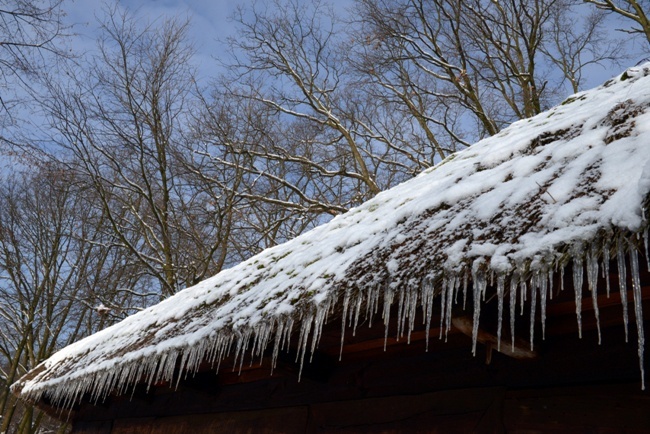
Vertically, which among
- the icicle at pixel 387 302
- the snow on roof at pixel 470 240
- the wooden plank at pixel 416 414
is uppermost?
the snow on roof at pixel 470 240

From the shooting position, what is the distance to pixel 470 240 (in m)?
2.20

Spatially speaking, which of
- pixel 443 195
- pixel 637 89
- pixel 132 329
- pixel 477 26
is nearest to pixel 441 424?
pixel 443 195

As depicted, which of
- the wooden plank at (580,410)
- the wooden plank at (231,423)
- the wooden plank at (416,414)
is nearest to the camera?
the wooden plank at (580,410)

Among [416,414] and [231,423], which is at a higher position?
[416,414]

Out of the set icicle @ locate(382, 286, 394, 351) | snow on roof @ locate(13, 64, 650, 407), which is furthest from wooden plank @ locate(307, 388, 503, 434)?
icicle @ locate(382, 286, 394, 351)

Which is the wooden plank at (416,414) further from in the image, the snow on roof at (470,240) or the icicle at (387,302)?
the icicle at (387,302)

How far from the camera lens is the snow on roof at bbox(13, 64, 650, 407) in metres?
1.81

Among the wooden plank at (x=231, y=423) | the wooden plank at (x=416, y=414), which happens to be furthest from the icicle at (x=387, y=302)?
the wooden plank at (x=231, y=423)

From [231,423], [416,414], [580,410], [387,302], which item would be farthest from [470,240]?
[231,423]

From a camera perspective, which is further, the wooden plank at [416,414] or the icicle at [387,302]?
the wooden plank at [416,414]

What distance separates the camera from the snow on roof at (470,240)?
1.81 meters

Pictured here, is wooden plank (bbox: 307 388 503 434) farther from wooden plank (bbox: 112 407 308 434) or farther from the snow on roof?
the snow on roof

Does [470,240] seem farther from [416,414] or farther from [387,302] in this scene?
[416,414]

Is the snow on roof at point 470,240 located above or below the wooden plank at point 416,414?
above
